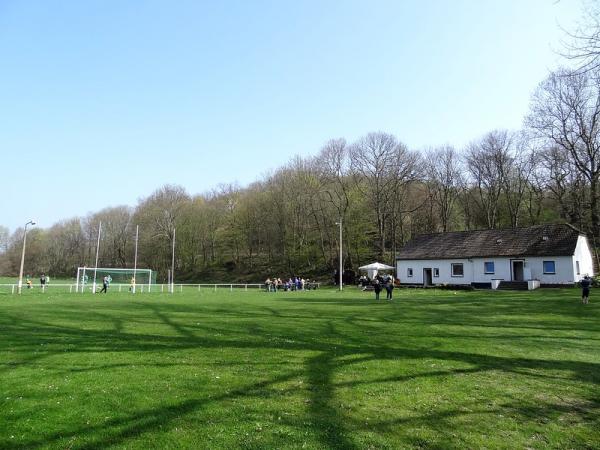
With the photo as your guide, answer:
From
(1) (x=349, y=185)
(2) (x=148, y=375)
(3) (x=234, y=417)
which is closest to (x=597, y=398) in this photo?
(3) (x=234, y=417)

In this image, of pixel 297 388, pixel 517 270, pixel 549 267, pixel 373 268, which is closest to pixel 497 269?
pixel 517 270

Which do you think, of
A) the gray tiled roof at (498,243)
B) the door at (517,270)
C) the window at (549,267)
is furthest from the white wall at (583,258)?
the door at (517,270)

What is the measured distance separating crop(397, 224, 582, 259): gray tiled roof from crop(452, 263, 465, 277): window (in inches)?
39.9

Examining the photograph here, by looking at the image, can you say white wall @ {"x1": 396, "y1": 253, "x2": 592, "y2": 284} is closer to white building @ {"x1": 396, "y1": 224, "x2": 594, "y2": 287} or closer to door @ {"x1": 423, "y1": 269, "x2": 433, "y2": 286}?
white building @ {"x1": 396, "y1": 224, "x2": 594, "y2": 287}

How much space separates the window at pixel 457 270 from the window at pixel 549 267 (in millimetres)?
7417

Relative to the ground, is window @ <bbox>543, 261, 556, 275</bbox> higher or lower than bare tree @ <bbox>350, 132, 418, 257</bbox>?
lower

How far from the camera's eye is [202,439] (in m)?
5.26

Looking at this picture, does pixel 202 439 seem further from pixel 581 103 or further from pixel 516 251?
pixel 581 103

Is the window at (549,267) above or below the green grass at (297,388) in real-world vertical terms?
above

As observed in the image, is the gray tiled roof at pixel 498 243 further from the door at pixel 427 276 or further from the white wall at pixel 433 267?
the door at pixel 427 276

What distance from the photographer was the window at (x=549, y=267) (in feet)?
126

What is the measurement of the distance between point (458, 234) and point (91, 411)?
45721 millimetres

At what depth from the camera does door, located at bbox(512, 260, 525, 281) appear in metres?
40.7

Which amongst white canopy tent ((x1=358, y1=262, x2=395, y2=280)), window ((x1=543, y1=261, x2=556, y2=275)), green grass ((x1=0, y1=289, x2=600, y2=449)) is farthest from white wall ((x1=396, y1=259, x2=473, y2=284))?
green grass ((x1=0, y1=289, x2=600, y2=449))
